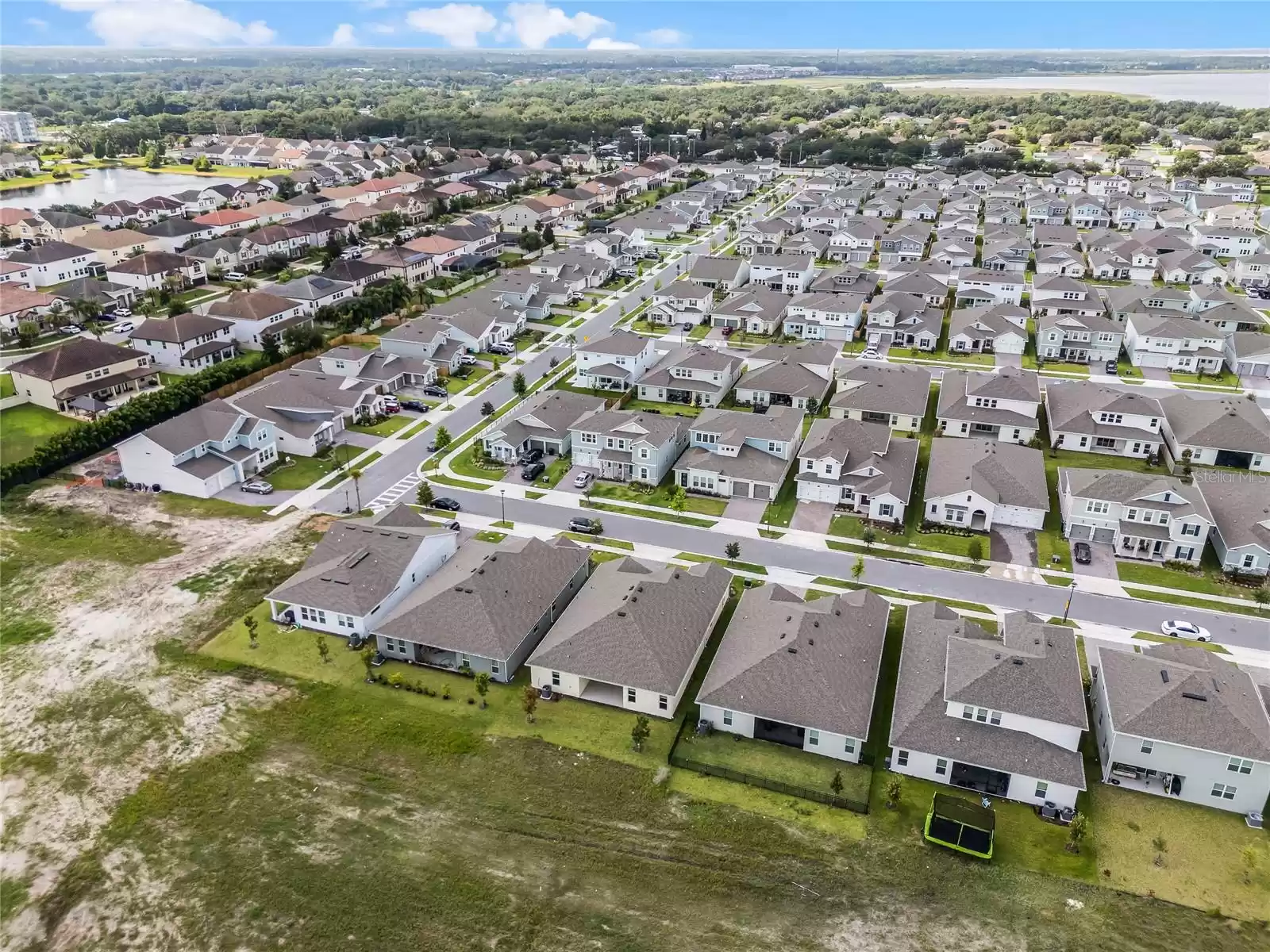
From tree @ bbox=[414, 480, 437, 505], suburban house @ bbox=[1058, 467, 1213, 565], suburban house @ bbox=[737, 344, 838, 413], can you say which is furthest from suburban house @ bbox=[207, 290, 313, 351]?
suburban house @ bbox=[1058, 467, 1213, 565]

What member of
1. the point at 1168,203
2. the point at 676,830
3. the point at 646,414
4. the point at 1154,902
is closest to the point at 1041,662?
the point at 1154,902

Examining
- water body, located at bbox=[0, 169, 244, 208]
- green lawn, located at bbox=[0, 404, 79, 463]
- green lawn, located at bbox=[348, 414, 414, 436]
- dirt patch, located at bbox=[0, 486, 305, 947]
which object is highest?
water body, located at bbox=[0, 169, 244, 208]

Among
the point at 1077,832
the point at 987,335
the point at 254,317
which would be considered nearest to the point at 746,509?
the point at 1077,832

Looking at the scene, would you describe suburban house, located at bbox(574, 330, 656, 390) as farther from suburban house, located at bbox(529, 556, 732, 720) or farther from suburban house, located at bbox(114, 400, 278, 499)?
suburban house, located at bbox(529, 556, 732, 720)

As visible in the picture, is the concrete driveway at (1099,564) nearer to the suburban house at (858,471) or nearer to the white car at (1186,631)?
the white car at (1186,631)

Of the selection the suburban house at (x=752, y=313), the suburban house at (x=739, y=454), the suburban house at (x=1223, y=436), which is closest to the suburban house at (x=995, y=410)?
the suburban house at (x=1223, y=436)

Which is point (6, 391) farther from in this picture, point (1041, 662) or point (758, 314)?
point (1041, 662)

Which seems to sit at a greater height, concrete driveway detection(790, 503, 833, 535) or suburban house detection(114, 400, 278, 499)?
suburban house detection(114, 400, 278, 499)
